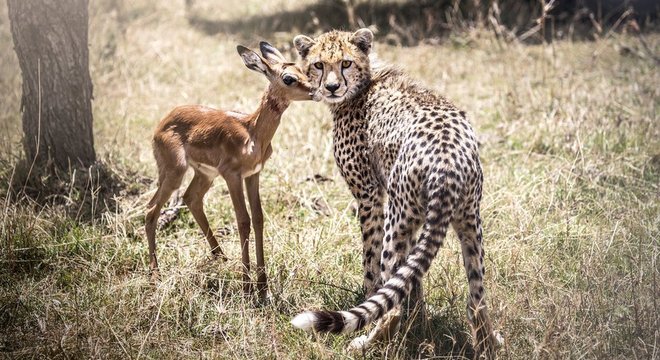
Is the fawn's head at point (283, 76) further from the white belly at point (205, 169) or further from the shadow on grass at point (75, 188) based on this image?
the shadow on grass at point (75, 188)

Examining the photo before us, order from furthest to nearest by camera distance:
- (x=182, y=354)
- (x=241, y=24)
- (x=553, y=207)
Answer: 1. (x=241, y=24)
2. (x=553, y=207)
3. (x=182, y=354)

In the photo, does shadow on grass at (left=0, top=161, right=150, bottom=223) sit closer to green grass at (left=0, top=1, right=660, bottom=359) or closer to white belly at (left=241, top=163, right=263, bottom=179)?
green grass at (left=0, top=1, right=660, bottom=359)

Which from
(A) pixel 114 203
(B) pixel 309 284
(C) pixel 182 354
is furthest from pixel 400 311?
(A) pixel 114 203

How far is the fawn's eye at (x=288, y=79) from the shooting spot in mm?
4554

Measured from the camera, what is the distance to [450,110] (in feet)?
13.9

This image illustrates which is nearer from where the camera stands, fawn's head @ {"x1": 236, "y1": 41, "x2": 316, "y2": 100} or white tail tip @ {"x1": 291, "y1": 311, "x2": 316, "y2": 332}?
white tail tip @ {"x1": 291, "y1": 311, "x2": 316, "y2": 332}

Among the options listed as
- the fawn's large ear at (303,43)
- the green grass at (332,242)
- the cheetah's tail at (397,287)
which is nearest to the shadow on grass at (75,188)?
the green grass at (332,242)

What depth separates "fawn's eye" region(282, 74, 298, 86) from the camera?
4.55 metres

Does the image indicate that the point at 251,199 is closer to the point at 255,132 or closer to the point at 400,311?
the point at 255,132

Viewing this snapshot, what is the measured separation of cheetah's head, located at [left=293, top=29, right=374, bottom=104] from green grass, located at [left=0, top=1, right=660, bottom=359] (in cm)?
99

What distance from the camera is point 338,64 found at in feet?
15.6

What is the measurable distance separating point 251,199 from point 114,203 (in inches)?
57.4

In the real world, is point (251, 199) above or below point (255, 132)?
below

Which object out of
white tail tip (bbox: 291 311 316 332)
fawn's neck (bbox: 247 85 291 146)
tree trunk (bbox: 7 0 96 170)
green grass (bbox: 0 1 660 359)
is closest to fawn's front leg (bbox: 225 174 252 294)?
green grass (bbox: 0 1 660 359)
